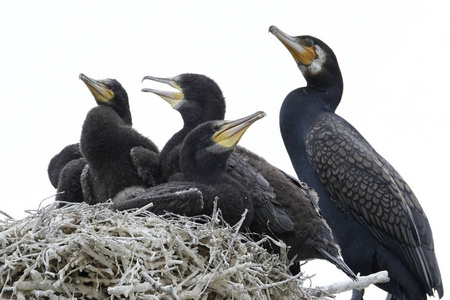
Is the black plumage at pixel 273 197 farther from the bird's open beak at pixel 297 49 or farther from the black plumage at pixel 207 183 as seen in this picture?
the bird's open beak at pixel 297 49

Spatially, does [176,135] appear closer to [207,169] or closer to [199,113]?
[199,113]

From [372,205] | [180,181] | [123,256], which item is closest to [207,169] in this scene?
[180,181]

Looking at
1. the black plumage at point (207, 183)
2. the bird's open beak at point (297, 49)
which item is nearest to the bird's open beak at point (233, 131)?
the black plumage at point (207, 183)

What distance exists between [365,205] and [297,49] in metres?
1.15

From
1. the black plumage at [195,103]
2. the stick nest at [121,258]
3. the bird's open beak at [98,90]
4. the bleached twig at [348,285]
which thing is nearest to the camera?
the stick nest at [121,258]

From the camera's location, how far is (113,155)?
491cm

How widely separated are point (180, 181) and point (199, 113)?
0.62 metres

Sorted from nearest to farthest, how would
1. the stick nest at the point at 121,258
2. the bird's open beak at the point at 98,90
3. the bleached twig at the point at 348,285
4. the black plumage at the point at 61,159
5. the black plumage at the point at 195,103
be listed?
the stick nest at the point at 121,258 → the bleached twig at the point at 348,285 → the black plumage at the point at 195,103 → the bird's open beak at the point at 98,90 → the black plumage at the point at 61,159

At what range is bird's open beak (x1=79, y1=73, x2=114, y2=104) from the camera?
5211mm

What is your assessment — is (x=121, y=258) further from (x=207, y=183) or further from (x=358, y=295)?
(x=358, y=295)

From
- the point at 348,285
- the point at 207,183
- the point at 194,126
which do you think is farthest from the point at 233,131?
the point at 348,285

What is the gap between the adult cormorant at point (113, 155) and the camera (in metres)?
4.81

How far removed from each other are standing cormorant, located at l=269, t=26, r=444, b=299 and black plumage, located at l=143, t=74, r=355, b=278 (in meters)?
1.27

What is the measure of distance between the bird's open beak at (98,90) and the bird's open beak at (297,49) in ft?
5.15
